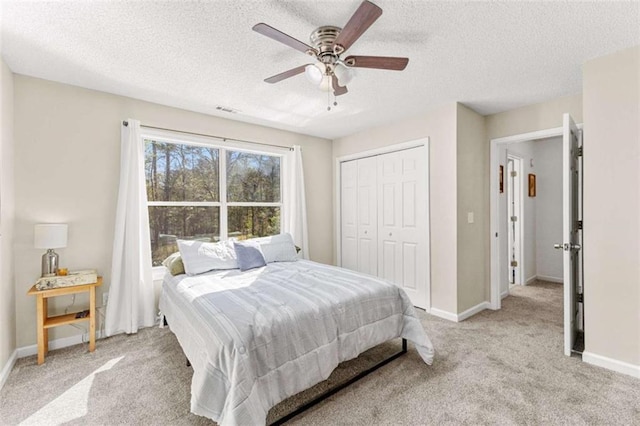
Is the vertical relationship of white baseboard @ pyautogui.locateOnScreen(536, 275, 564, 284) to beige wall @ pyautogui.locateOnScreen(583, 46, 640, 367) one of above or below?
below

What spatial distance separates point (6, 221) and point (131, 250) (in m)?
0.92

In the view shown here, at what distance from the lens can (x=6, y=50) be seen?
7.00 feet

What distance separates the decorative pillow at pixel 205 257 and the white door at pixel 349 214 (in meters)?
2.05

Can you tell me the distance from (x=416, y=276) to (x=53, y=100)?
14.0 ft

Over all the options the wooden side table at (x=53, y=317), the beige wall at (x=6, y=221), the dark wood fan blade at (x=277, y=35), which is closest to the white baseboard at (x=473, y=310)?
the dark wood fan blade at (x=277, y=35)

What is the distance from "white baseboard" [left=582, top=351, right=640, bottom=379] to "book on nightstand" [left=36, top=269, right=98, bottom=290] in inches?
165

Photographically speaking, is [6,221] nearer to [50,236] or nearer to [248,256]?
[50,236]

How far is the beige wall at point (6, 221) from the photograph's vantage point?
2.18 metres

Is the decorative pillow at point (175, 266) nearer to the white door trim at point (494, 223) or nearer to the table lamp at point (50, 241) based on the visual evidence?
the table lamp at point (50, 241)

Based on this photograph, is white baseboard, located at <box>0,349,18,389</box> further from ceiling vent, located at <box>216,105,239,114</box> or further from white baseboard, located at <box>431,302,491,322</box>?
white baseboard, located at <box>431,302,491,322</box>

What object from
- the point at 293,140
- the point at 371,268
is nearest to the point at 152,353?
the point at 371,268

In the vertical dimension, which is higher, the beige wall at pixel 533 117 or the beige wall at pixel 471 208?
the beige wall at pixel 533 117

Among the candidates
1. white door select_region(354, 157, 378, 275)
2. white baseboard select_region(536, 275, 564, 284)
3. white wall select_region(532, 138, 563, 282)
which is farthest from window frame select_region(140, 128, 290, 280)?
white baseboard select_region(536, 275, 564, 284)

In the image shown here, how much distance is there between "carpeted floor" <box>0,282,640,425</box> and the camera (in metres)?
1.74
